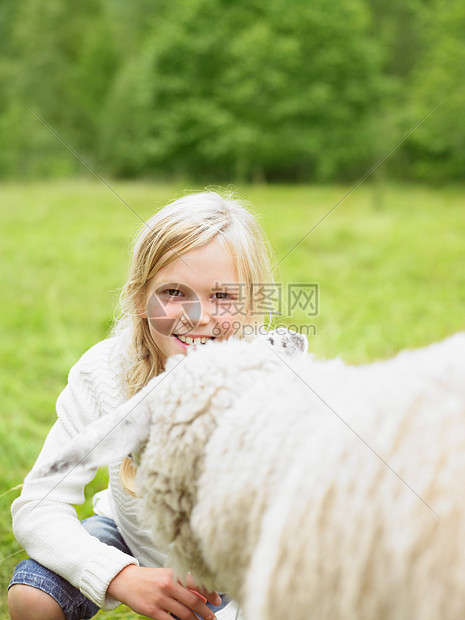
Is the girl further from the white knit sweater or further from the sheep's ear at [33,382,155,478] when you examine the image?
the sheep's ear at [33,382,155,478]

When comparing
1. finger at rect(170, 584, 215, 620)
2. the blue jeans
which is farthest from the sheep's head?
the blue jeans

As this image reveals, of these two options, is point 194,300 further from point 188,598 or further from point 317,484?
point 317,484

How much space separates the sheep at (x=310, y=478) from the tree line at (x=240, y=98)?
1552cm

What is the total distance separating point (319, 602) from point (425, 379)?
341 millimetres

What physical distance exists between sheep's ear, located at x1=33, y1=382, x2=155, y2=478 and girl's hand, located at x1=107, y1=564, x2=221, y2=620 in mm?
449

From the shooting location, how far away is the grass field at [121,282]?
3.45 meters

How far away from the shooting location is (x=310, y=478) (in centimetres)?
86

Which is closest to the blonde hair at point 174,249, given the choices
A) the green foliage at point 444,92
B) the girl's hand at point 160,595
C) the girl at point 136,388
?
the girl at point 136,388

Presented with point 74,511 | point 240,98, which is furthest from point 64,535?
point 240,98

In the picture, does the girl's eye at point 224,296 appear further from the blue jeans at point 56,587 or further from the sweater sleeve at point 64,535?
the blue jeans at point 56,587

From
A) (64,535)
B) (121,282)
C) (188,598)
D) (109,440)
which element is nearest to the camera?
(109,440)

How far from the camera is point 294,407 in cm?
96

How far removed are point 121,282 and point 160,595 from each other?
4.51 metres

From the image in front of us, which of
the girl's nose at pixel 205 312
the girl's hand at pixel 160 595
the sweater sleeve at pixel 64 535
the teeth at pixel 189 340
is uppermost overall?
the girl's nose at pixel 205 312
